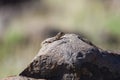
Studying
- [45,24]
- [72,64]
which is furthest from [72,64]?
[45,24]

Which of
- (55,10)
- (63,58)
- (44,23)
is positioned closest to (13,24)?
(44,23)

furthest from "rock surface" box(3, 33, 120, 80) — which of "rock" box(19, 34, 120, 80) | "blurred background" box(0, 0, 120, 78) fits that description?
"blurred background" box(0, 0, 120, 78)

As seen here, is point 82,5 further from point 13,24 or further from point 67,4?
point 13,24

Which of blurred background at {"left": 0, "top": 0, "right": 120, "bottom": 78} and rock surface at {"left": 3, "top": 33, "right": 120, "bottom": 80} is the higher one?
blurred background at {"left": 0, "top": 0, "right": 120, "bottom": 78}

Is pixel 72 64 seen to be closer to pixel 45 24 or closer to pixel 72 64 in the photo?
pixel 72 64

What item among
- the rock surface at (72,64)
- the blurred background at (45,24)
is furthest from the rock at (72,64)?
the blurred background at (45,24)

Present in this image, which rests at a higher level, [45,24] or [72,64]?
[45,24]

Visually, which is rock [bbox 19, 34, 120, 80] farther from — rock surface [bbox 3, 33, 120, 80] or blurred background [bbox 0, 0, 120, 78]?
blurred background [bbox 0, 0, 120, 78]
